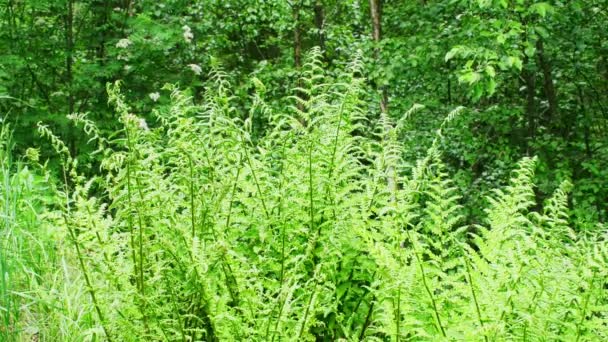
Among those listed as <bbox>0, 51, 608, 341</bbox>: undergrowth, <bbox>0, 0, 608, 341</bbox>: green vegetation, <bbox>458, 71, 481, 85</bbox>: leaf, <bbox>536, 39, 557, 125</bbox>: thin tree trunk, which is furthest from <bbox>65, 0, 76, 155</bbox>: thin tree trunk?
<bbox>0, 51, 608, 341</bbox>: undergrowth

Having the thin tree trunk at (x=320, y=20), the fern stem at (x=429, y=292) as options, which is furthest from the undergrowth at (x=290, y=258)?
the thin tree trunk at (x=320, y=20)

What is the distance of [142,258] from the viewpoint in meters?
2.20

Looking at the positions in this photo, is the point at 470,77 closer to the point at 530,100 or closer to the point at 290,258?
the point at 290,258

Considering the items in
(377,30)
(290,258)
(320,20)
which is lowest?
(290,258)

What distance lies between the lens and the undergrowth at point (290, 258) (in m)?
2.00

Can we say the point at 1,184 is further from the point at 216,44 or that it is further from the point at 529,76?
the point at 216,44

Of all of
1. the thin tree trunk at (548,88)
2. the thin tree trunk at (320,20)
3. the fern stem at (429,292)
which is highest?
the thin tree trunk at (320,20)

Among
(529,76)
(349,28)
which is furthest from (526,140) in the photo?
(349,28)

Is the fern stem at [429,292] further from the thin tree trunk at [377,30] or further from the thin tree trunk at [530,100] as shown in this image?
the thin tree trunk at [530,100]

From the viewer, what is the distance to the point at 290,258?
2.45 meters

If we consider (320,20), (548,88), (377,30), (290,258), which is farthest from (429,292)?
(320,20)

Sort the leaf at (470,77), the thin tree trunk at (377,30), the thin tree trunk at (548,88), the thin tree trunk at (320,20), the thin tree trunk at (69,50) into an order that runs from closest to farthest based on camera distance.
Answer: the leaf at (470,77)
the thin tree trunk at (377,30)
the thin tree trunk at (548,88)
the thin tree trunk at (69,50)
the thin tree trunk at (320,20)

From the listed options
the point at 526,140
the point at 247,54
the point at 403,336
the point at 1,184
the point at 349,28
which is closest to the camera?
the point at 403,336

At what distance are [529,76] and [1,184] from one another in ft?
20.6
